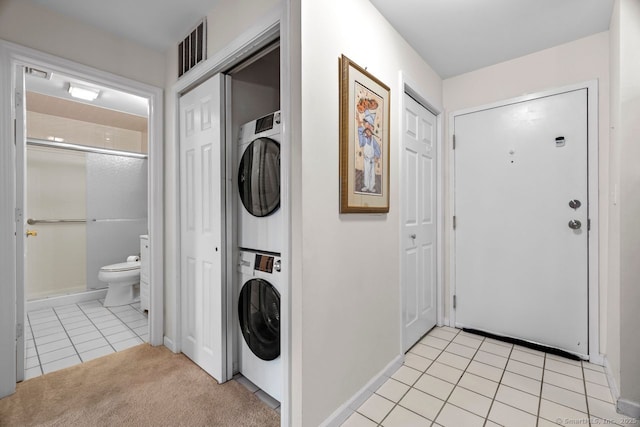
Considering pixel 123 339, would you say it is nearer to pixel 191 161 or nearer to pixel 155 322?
pixel 155 322

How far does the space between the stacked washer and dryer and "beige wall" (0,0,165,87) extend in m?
1.10

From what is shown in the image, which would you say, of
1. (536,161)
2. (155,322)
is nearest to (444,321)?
(536,161)

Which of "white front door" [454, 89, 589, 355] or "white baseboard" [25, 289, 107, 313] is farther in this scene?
"white baseboard" [25, 289, 107, 313]

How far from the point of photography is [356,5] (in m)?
1.60

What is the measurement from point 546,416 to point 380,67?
2.17 meters

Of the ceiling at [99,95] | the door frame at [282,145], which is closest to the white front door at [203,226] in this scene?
the door frame at [282,145]

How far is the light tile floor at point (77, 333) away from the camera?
2100 mm

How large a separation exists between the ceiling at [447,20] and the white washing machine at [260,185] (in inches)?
34.1

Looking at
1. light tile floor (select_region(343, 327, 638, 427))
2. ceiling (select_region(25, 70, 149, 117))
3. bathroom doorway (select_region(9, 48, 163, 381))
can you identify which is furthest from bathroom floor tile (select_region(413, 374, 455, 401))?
ceiling (select_region(25, 70, 149, 117))

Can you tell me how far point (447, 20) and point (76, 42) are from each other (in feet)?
8.14

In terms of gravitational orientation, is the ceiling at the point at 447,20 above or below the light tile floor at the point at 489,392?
above

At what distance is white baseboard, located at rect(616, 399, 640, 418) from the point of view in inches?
58.8

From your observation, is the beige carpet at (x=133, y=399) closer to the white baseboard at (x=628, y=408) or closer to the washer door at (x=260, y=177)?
the washer door at (x=260, y=177)

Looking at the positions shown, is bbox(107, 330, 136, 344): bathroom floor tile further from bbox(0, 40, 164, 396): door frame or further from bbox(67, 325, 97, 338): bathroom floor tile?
bbox(0, 40, 164, 396): door frame
